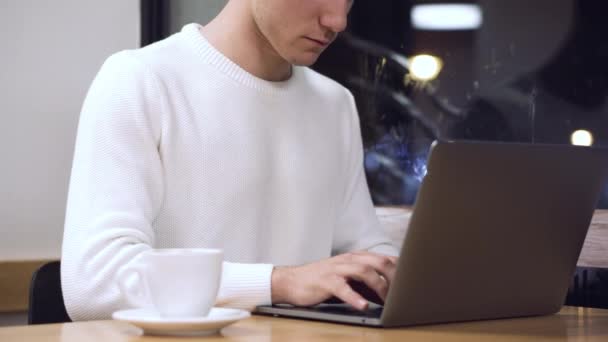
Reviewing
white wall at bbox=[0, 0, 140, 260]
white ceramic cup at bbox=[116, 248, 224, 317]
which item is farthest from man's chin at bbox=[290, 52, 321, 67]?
white wall at bbox=[0, 0, 140, 260]

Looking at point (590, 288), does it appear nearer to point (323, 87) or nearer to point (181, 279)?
point (323, 87)

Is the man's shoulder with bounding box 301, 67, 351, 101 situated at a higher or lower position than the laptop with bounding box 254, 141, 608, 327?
higher

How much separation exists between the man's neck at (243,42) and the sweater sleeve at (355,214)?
27 centimetres

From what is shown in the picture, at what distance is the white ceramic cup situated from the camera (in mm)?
929

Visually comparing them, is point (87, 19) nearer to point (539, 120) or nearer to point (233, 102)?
point (233, 102)

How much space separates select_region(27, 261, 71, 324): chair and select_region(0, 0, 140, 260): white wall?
945mm

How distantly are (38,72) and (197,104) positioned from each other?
0.92 meters

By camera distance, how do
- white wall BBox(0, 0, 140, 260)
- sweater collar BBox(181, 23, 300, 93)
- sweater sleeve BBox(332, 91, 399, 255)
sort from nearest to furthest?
sweater collar BBox(181, 23, 300, 93) < sweater sleeve BBox(332, 91, 399, 255) < white wall BBox(0, 0, 140, 260)

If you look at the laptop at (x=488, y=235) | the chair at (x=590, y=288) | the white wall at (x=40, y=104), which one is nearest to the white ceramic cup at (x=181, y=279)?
the laptop at (x=488, y=235)

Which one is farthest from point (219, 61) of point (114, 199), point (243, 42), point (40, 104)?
point (40, 104)

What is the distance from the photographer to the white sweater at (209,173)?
1.26 m

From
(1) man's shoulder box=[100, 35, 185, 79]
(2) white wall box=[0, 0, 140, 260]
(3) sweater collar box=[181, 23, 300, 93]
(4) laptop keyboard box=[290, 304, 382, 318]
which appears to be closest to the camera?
(4) laptop keyboard box=[290, 304, 382, 318]

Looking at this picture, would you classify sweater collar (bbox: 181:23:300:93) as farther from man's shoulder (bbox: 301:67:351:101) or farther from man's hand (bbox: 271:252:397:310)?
man's hand (bbox: 271:252:397:310)

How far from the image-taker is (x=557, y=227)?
1.14 meters
